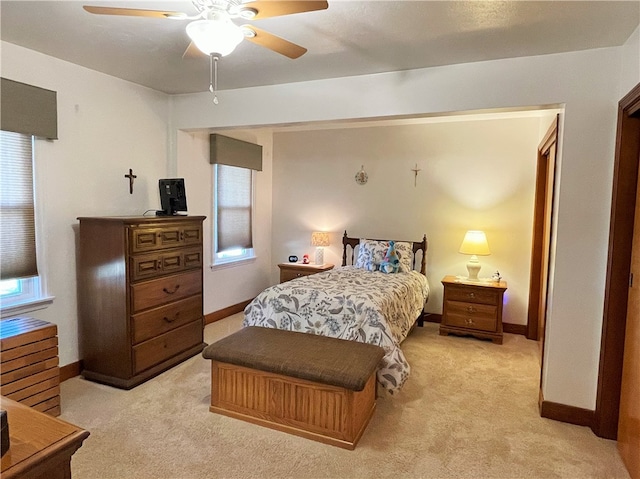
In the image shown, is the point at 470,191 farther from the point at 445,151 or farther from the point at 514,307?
the point at 514,307

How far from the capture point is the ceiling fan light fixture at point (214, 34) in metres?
1.61

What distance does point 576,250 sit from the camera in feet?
8.43

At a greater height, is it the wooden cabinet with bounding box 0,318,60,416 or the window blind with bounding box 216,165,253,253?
the window blind with bounding box 216,165,253,253

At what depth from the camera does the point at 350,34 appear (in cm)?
237

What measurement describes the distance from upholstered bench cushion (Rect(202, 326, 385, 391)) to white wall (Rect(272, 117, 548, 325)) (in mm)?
2504

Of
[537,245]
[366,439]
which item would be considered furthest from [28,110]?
[537,245]

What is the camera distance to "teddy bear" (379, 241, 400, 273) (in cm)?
444

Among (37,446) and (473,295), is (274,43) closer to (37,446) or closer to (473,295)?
(37,446)

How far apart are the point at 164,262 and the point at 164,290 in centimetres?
23

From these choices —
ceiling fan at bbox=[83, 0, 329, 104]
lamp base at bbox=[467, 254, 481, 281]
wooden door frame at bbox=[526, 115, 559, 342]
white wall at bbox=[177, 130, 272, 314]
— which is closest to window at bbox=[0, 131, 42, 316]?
white wall at bbox=[177, 130, 272, 314]

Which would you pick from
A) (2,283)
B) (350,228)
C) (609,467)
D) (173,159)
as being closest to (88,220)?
(2,283)

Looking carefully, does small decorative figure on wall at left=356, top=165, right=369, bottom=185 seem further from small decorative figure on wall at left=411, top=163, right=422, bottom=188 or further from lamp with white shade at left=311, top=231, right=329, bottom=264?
lamp with white shade at left=311, top=231, right=329, bottom=264

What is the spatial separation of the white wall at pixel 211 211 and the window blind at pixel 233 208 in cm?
15

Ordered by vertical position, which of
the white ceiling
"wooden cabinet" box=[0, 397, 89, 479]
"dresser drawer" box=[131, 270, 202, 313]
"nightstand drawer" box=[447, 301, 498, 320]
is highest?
the white ceiling
